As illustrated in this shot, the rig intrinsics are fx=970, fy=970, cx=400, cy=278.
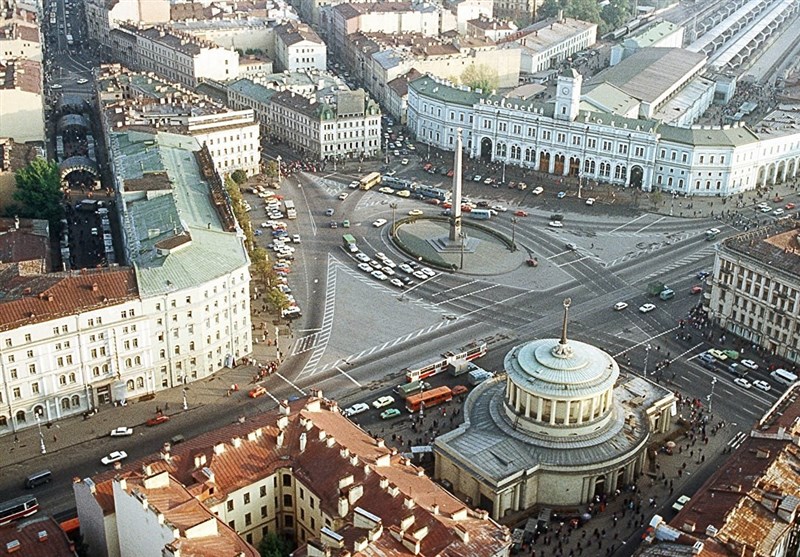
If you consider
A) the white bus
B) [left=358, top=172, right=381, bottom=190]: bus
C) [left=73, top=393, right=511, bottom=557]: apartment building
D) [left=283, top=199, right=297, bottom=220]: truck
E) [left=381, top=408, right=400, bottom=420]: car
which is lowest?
[left=381, top=408, right=400, bottom=420]: car

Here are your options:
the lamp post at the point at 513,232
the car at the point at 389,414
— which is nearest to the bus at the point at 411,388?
the car at the point at 389,414

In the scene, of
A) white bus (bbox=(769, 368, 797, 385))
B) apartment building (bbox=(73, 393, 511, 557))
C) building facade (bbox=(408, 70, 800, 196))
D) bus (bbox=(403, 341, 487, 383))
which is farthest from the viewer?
building facade (bbox=(408, 70, 800, 196))

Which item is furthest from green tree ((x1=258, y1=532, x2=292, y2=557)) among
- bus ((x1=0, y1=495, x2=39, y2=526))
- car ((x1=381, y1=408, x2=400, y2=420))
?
car ((x1=381, y1=408, x2=400, y2=420))

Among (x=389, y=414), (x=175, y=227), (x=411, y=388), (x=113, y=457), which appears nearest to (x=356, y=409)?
(x=389, y=414)

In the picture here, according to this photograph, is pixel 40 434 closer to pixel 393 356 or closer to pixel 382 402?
pixel 382 402

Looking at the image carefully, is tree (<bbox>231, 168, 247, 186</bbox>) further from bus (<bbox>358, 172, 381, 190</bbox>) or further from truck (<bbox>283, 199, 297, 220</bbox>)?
bus (<bbox>358, 172, 381, 190</bbox>)

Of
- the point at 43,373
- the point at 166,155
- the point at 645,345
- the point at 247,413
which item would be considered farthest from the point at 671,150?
the point at 43,373

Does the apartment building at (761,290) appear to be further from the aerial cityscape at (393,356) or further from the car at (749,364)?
the car at (749,364)
